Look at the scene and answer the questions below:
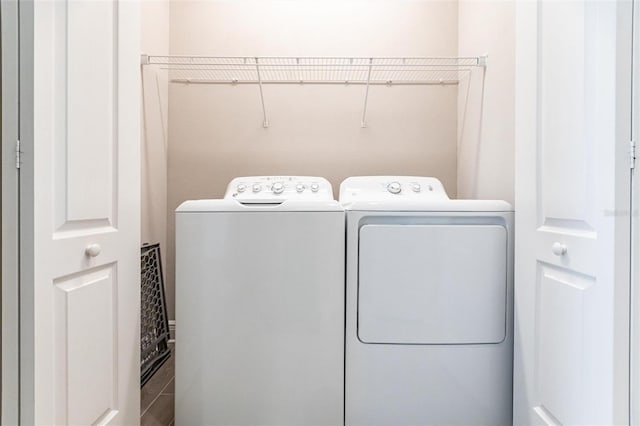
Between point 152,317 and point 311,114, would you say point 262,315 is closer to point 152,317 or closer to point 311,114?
point 152,317

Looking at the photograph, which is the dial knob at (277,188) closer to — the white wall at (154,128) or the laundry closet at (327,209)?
the laundry closet at (327,209)

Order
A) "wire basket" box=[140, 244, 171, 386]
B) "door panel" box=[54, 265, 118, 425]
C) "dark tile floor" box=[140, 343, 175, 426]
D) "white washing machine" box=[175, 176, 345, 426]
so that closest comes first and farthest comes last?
"door panel" box=[54, 265, 118, 425], "white washing machine" box=[175, 176, 345, 426], "dark tile floor" box=[140, 343, 175, 426], "wire basket" box=[140, 244, 171, 386]

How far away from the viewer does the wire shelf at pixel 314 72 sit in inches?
82.9

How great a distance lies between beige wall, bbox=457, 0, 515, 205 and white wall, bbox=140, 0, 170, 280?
174 cm

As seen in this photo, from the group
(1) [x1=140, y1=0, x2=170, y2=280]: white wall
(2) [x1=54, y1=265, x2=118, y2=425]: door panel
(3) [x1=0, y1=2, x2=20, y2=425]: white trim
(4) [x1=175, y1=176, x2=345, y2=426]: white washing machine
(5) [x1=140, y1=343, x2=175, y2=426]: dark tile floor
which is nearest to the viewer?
(3) [x1=0, y1=2, x2=20, y2=425]: white trim

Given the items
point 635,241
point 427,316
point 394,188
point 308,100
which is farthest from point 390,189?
point 635,241

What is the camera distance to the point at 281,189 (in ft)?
5.72

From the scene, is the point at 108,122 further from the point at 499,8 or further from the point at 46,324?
the point at 499,8

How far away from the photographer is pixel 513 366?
1336 millimetres

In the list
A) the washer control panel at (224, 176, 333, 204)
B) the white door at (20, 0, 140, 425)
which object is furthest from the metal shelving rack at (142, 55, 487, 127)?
→ the white door at (20, 0, 140, 425)

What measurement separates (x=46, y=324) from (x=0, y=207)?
1.02 feet

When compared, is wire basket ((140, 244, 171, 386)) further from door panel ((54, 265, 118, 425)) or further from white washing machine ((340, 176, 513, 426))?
white washing machine ((340, 176, 513, 426))

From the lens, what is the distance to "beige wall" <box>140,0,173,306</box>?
1858 millimetres

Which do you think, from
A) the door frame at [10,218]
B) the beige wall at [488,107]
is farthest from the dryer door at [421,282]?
the door frame at [10,218]
